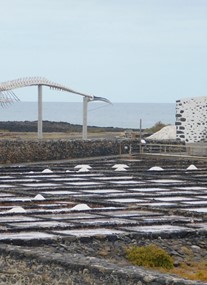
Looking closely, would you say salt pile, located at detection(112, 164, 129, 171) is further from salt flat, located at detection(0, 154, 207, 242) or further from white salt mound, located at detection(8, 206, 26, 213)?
white salt mound, located at detection(8, 206, 26, 213)

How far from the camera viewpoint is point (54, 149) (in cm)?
3159

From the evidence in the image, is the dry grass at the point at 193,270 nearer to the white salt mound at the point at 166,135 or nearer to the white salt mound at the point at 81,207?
the white salt mound at the point at 81,207

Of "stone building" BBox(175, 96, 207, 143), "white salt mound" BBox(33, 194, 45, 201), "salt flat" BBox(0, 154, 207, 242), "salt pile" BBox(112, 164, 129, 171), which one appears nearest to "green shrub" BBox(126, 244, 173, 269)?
"salt flat" BBox(0, 154, 207, 242)

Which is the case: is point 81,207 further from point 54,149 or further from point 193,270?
point 54,149

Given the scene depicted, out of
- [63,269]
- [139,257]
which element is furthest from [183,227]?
[63,269]

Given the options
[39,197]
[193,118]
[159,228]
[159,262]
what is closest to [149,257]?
[159,262]

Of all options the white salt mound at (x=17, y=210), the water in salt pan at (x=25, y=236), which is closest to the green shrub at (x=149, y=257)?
the water in salt pan at (x=25, y=236)

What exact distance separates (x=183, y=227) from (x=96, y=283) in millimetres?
4726

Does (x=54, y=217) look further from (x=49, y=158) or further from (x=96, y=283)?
(x=49, y=158)

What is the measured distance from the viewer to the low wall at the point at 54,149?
30.5 m

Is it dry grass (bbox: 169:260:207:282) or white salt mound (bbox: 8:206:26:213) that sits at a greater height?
white salt mound (bbox: 8:206:26:213)

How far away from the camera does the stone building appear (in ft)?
113

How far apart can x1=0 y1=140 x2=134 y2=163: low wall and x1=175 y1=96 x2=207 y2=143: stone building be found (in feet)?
7.52

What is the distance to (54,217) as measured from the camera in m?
16.8
